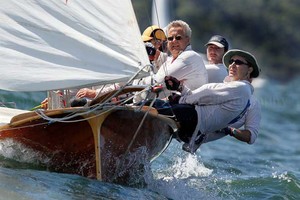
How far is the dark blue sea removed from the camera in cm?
902

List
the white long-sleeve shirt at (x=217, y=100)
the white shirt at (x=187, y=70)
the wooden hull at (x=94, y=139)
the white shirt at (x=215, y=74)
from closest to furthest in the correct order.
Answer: the wooden hull at (x=94, y=139) < the white long-sleeve shirt at (x=217, y=100) < the white shirt at (x=187, y=70) < the white shirt at (x=215, y=74)

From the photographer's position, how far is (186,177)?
37.2 feet

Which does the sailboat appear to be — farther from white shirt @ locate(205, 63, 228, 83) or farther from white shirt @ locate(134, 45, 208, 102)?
white shirt @ locate(205, 63, 228, 83)

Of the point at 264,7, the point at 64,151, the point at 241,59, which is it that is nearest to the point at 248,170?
the point at 241,59

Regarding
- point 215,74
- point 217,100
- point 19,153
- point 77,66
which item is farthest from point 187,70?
point 19,153

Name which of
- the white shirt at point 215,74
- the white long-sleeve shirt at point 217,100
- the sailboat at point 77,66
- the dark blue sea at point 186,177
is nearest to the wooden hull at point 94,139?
the sailboat at point 77,66

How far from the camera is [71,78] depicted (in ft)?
28.7

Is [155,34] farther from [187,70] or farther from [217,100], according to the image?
[217,100]

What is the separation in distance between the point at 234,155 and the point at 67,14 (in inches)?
299

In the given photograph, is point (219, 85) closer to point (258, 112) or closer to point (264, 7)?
point (258, 112)

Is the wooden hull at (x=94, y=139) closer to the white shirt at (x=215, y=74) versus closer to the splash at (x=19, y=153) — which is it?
the splash at (x=19, y=153)

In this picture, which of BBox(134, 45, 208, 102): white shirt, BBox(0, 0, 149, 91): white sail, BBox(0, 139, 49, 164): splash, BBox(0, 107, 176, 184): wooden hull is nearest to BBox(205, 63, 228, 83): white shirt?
BBox(134, 45, 208, 102): white shirt

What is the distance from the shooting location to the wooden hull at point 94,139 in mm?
9188

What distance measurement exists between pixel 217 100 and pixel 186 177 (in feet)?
6.14
